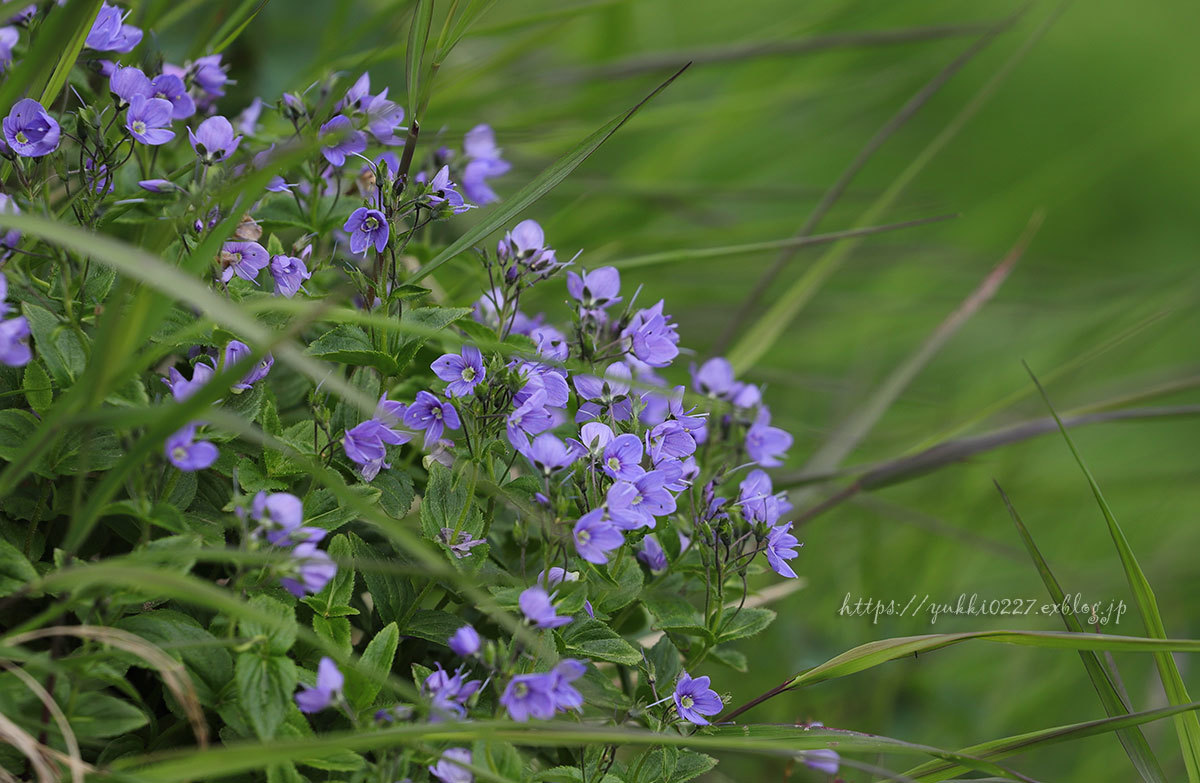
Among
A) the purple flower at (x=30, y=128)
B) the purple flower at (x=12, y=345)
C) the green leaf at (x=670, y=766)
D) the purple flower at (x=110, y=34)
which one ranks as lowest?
the green leaf at (x=670, y=766)

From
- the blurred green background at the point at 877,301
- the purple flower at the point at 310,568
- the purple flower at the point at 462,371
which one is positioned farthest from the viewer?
the blurred green background at the point at 877,301

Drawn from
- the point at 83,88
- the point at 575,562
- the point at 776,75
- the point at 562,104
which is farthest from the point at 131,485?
the point at 776,75

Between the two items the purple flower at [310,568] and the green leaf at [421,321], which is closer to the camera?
the purple flower at [310,568]

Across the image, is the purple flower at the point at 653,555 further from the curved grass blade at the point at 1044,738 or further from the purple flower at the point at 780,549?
the curved grass blade at the point at 1044,738

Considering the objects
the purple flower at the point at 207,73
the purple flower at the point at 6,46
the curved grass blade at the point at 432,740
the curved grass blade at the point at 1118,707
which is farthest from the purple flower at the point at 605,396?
the purple flower at the point at 6,46

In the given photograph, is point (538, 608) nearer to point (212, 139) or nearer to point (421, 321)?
point (421, 321)

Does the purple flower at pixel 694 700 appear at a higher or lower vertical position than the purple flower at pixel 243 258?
lower
